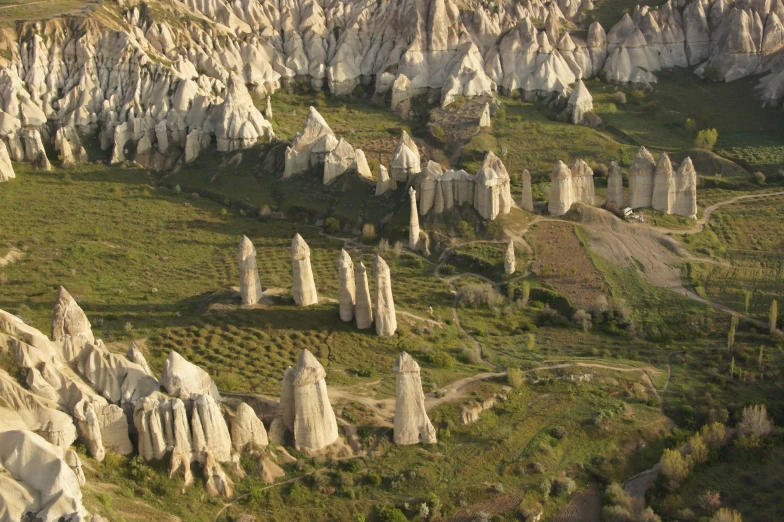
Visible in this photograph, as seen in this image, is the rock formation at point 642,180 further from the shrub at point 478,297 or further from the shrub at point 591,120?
the shrub at point 591,120

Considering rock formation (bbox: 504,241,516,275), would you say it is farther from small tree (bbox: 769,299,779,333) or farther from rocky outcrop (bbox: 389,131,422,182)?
small tree (bbox: 769,299,779,333)

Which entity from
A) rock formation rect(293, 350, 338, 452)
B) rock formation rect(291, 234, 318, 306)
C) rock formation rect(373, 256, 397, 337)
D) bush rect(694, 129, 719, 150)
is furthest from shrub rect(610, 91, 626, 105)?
rock formation rect(293, 350, 338, 452)

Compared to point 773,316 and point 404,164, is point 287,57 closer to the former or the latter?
point 404,164

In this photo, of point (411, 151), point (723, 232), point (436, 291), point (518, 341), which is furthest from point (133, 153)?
point (723, 232)

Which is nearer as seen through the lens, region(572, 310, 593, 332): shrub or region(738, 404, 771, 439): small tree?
region(738, 404, 771, 439): small tree

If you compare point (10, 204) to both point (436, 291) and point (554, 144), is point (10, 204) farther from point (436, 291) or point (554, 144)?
point (554, 144)
